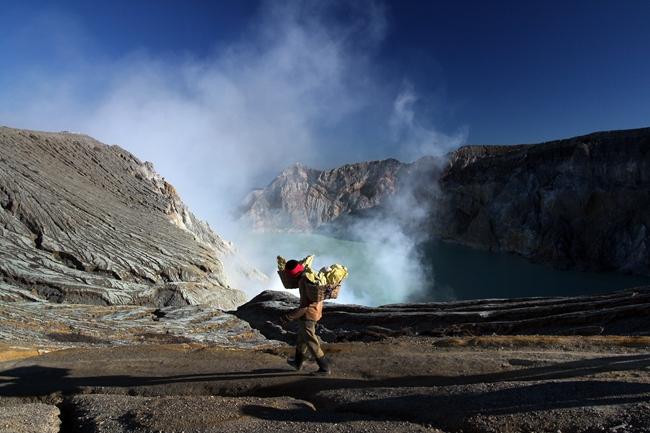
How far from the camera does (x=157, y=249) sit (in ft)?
128

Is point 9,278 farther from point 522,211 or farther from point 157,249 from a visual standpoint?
point 522,211

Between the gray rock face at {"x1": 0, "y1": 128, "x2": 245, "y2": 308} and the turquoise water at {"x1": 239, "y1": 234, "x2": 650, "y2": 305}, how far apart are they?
22299 millimetres

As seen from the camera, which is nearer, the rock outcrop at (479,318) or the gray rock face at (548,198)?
the rock outcrop at (479,318)

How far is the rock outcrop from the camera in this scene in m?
20.0

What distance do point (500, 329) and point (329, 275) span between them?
1338 centimetres

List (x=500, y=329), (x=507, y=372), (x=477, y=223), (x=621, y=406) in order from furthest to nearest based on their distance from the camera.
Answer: (x=477, y=223), (x=500, y=329), (x=507, y=372), (x=621, y=406)

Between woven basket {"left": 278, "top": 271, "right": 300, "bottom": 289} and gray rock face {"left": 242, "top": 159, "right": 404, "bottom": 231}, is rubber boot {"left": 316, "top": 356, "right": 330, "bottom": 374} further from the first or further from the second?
gray rock face {"left": 242, "top": 159, "right": 404, "bottom": 231}

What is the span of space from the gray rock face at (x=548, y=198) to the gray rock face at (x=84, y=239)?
6114 centimetres

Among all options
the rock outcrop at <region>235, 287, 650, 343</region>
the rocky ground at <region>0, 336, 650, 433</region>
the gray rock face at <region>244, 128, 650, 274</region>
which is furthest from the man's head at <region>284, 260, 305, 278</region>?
the gray rock face at <region>244, 128, 650, 274</region>

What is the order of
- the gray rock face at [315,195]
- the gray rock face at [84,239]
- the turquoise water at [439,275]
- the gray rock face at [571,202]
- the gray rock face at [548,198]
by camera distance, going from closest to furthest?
1. the gray rock face at [84,239]
2. the turquoise water at [439,275]
3. the gray rock face at [571,202]
4. the gray rock face at [548,198]
5. the gray rock face at [315,195]

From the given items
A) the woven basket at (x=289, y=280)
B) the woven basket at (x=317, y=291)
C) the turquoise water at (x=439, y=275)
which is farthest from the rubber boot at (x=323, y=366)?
the turquoise water at (x=439, y=275)

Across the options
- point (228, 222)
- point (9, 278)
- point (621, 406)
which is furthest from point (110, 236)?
point (228, 222)

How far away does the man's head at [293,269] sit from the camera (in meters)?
11.4

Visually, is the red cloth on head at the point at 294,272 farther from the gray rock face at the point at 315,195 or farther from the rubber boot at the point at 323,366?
the gray rock face at the point at 315,195
